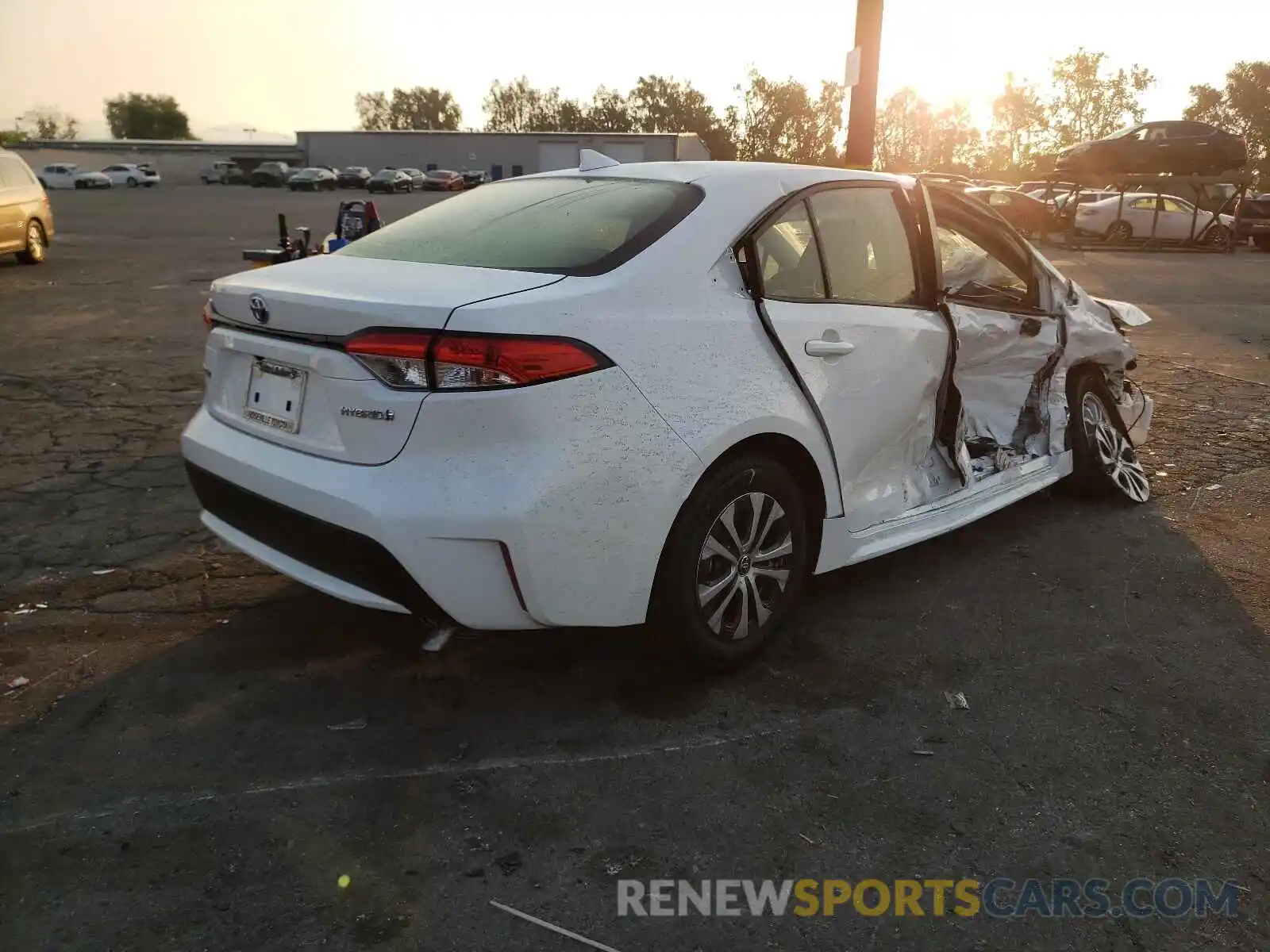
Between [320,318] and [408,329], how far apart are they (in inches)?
13.2

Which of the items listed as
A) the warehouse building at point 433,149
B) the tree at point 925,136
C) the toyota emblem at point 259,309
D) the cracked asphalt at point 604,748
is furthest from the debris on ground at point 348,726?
the warehouse building at point 433,149

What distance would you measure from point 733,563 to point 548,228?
125cm

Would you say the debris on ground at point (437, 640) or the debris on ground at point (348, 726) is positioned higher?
the debris on ground at point (437, 640)

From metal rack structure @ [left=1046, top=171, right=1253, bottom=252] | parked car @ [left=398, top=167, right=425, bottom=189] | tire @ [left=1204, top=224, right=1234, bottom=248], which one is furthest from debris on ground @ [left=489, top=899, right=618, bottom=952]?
parked car @ [left=398, top=167, right=425, bottom=189]

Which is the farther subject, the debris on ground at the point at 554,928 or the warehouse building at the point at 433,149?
the warehouse building at the point at 433,149

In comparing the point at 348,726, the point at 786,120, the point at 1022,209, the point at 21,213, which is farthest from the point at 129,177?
the point at 348,726

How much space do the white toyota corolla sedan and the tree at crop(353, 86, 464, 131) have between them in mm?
127230

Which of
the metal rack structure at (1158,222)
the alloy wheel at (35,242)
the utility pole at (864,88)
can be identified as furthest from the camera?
the metal rack structure at (1158,222)

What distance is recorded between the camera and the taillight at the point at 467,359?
8.22ft

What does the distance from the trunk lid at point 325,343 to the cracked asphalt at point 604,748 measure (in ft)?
2.88

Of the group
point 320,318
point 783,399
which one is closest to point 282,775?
point 320,318

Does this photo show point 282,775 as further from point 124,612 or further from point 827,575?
point 827,575

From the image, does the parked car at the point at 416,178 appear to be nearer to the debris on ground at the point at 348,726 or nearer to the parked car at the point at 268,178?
the parked car at the point at 268,178

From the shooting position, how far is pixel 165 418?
6.39m
